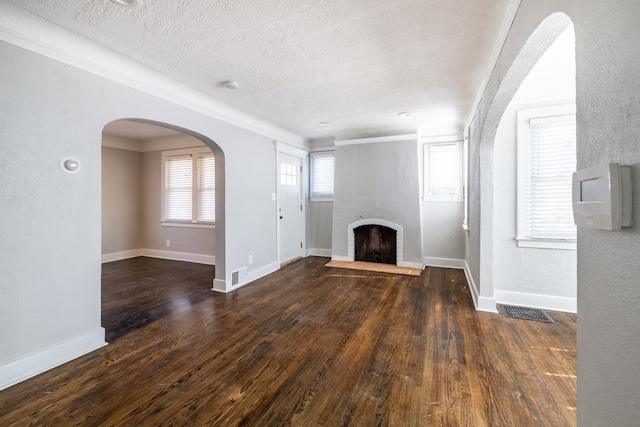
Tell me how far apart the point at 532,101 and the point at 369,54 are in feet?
6.85

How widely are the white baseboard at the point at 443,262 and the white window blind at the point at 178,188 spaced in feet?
16.1

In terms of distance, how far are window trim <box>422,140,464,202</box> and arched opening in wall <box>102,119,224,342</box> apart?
4.04m

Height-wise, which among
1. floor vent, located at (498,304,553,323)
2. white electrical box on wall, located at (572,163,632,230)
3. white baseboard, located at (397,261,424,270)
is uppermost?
white electrical box on wall, located at (572,163,632,230)

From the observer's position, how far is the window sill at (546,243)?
3049 mm

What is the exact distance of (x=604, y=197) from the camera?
0.73m

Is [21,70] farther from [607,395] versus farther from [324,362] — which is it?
[607,395]

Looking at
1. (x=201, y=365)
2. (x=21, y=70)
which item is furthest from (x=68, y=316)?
(x=21, y=70)

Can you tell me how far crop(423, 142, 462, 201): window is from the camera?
16.5 ft

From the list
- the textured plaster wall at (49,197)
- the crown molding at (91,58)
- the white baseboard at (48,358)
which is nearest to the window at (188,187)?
the crown molding at (91,58)

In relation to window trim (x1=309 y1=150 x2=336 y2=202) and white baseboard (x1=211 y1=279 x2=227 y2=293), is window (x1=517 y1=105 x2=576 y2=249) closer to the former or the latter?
window trim (x1=309 y1=150 x2=336 y2=202)

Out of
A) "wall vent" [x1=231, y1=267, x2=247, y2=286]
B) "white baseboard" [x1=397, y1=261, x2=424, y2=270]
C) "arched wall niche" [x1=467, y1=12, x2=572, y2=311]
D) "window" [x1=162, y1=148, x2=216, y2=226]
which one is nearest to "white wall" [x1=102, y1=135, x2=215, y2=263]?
"window" [x1=162, y1=148, x2=216, y2=226]

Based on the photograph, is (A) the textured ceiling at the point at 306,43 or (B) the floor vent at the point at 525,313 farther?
(B) the floor vent at the point at 525,313

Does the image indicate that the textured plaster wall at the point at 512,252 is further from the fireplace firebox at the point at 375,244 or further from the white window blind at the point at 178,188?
the white window blind at the point at 178,188

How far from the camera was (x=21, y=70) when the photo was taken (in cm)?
197
